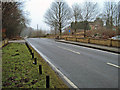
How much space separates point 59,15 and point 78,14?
25.1ft

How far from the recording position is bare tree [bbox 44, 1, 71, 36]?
3875cm

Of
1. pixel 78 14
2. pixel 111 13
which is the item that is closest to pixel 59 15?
pixel 78 14

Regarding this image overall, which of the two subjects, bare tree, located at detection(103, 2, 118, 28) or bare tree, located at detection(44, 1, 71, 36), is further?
bare tree, located at detection(44, 1, 71, 36)

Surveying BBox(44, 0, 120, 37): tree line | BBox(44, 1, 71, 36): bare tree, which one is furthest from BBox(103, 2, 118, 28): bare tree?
BBox(44, 1, 71, 36): bare tree

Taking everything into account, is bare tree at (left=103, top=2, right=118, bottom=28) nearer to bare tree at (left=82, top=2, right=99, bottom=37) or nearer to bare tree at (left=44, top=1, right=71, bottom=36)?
bare tree at (left=82, top=2, right=99, bottom=37)

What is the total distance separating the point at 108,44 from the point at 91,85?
11953 mm

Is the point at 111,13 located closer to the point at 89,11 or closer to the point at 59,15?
the point at 89,11

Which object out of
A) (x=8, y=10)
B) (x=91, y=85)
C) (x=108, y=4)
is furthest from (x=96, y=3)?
(x=91, y=85)

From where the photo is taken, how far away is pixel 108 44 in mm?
14961

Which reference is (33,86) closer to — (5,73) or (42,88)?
(42,88)

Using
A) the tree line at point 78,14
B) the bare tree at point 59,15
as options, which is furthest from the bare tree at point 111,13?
the bare tree at point 59,15

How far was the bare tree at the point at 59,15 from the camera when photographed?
38750mm

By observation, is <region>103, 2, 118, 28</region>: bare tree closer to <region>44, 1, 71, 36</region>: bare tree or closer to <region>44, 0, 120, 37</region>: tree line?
<region>44, 0, 120, 37</region>: tree line

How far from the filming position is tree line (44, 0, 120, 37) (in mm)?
30688
